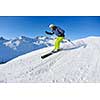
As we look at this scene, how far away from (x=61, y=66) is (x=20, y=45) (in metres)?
0.50

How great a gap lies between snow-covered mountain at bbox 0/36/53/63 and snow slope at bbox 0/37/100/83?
0.18 ft

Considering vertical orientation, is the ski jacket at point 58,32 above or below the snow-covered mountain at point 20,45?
above

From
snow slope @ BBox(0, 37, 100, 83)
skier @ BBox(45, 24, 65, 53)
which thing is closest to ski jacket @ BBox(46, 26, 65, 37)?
skier @ BBox(45, 24, 65, 53)

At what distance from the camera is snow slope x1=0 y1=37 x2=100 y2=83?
436cm

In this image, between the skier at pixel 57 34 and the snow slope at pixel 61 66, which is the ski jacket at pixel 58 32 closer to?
the skier at pixel 57 34

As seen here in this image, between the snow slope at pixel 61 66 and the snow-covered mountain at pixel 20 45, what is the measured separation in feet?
0.18

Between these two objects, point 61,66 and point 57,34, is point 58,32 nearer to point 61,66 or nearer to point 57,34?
point 57,34

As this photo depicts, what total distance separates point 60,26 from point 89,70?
564mm

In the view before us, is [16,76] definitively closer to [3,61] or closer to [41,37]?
[3,61]

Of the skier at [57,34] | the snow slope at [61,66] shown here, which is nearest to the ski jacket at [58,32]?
the skier at [57,34]

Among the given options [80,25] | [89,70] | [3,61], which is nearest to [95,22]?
[80,25]

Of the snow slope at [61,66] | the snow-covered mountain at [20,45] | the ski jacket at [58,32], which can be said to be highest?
the ski jacket at [58,32]

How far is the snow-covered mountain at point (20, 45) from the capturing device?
442cm

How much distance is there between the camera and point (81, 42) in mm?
4457
